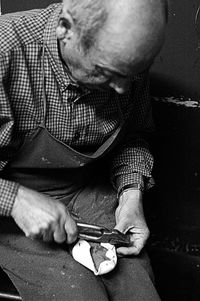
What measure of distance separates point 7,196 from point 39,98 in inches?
9.6

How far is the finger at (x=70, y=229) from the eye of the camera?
1.30 m

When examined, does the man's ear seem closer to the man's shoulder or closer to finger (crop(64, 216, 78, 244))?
the man's shoulder

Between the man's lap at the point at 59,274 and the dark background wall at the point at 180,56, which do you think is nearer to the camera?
the man's lap at the point at 59,274

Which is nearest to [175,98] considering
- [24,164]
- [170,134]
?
[170,134]

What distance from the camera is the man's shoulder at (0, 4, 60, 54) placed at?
1264 millimetres

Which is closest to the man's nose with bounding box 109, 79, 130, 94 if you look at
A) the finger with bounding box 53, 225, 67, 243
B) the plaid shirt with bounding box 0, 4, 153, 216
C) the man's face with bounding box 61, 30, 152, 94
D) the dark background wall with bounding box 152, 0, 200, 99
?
the man's face with bounding box 61, 30, 152, 94

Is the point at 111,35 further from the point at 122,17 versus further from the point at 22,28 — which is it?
the point at 22,28

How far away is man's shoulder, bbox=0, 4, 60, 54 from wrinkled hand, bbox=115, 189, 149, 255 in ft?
1.60

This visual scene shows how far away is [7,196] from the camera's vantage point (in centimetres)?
127

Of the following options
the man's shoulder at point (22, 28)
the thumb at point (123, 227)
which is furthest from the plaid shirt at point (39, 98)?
the thumb at point (123, 227)

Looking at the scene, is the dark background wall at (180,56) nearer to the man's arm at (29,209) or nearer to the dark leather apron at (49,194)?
the dark leather apron at (49,194)

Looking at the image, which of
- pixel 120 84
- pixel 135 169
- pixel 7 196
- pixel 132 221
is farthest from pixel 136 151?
pixel 7 196

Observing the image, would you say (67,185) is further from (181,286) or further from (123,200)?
(181,286)

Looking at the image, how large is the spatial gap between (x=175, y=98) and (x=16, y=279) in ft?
2.57
